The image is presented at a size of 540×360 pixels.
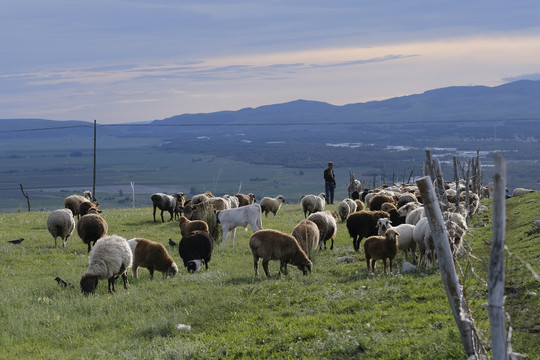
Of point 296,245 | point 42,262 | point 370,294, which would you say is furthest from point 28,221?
point 370,294

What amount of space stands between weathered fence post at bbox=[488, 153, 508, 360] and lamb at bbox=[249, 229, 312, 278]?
9.68 m

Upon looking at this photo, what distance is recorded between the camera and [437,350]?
7.63 m

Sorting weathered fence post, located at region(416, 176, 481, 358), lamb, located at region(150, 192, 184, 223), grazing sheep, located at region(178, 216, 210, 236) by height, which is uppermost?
weathered fence post, located at region(416, 176, 481, 358)

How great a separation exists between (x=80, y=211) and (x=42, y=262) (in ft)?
22.6

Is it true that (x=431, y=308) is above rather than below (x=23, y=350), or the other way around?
above

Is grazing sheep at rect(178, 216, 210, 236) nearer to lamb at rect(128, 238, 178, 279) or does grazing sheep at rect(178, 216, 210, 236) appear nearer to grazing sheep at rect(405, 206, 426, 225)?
lamb at rect(128, 238, 178, 279)

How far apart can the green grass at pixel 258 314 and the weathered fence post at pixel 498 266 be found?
43.6 inches

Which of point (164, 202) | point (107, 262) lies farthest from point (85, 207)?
point (107, 262)

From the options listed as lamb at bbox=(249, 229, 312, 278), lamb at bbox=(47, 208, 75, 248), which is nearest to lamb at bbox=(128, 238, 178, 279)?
lamb at bbox=(249, 229, 312, 278)

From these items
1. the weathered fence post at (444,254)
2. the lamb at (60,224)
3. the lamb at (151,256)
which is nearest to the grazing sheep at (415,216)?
the lamb at (151,256)

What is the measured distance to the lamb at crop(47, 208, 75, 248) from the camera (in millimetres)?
20344

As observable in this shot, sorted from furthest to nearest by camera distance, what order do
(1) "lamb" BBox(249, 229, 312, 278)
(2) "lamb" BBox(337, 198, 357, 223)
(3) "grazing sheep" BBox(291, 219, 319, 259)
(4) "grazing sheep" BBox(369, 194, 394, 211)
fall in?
(2) "lamb" BBox(337, 198, 357, 223) < (4) "grazing sheep" BBox(369, 194, 394, 211) < (3) "grazing sheep" BBox(291, 219, 319, 259) < (1) "lamb" BBox(249, 229, 312, 278)

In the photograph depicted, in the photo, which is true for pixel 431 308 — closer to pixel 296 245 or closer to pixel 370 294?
pixel 370 294

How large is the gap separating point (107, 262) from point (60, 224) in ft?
24.1
